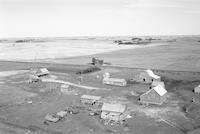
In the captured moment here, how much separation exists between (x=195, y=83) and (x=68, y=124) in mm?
40225

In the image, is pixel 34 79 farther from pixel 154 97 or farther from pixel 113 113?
pixel 154 97

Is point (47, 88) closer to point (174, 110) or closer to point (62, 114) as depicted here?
point (62, 114)

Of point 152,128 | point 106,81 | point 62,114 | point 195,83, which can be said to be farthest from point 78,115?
point 195,83

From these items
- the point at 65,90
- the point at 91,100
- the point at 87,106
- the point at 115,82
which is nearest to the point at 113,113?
the point at 87,106

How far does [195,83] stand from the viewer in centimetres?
5897

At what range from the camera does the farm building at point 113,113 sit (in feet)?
122

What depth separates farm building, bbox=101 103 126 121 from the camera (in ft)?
122

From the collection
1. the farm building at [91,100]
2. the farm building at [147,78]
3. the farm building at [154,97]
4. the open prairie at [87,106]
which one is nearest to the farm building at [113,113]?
the open prairie at [87,106]

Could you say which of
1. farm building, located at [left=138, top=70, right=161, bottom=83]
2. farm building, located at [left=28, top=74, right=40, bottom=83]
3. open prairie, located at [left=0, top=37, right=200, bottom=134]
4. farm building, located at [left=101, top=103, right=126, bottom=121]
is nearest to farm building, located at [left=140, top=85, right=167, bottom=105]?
open prairie, located at [left=0, top=37, right=200, bottom=134]

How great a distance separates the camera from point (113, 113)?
37844 millimetres

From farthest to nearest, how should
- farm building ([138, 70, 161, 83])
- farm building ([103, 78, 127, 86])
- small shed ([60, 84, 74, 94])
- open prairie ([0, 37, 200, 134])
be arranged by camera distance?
farm building ([138, 70, 161, 83])
farm building ([103, 78, 127, 86])
small shed ([60, 84, 74, 94])
open prairie ([0, 37, 200, 134])

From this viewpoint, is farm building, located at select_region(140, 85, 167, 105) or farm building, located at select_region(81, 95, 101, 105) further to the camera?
farm building, located at select_region(81, 95, 101, 105)

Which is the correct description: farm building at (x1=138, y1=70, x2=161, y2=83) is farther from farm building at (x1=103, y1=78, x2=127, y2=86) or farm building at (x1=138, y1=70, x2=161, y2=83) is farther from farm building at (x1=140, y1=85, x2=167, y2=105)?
farm building at (x1=140, y1=85, x2=167, y2=105)

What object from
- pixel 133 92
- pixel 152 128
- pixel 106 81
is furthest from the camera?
pixel 106 81
